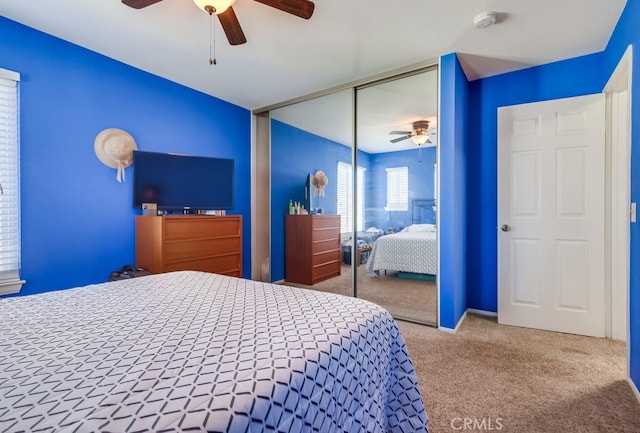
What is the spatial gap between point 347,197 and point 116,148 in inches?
95.7

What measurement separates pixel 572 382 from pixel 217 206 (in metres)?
3.30

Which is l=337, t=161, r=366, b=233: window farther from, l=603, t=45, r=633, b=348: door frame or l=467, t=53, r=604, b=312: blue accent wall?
l=603, t=45, r=633, b=348: door frame

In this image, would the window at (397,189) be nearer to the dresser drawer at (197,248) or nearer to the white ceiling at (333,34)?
the white ceiling at (333,34)

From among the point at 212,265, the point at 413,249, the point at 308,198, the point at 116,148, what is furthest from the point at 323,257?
the point at 116,148

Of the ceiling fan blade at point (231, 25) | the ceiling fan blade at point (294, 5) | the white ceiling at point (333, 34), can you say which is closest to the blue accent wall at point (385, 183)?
the white ceiling at point (333, 34)

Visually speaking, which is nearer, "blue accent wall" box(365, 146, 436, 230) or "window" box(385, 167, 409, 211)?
"blue accent wall" box(365, 146, 436, 230)

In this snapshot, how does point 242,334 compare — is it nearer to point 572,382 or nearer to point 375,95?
point 572,382

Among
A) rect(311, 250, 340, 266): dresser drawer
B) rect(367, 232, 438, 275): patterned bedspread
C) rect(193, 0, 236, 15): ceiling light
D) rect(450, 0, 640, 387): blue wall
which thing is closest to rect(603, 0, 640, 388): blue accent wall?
rect(450, 0, 640, 387): blue wall

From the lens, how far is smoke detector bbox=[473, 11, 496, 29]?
208 centimetres

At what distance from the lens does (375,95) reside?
128 inches

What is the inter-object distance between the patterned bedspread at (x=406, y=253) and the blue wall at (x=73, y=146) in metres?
2.61

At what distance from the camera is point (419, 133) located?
10.2 ft

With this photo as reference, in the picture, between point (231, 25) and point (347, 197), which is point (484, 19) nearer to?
point (231, 25)

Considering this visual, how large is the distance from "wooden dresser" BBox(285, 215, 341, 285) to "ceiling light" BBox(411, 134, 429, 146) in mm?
1459
